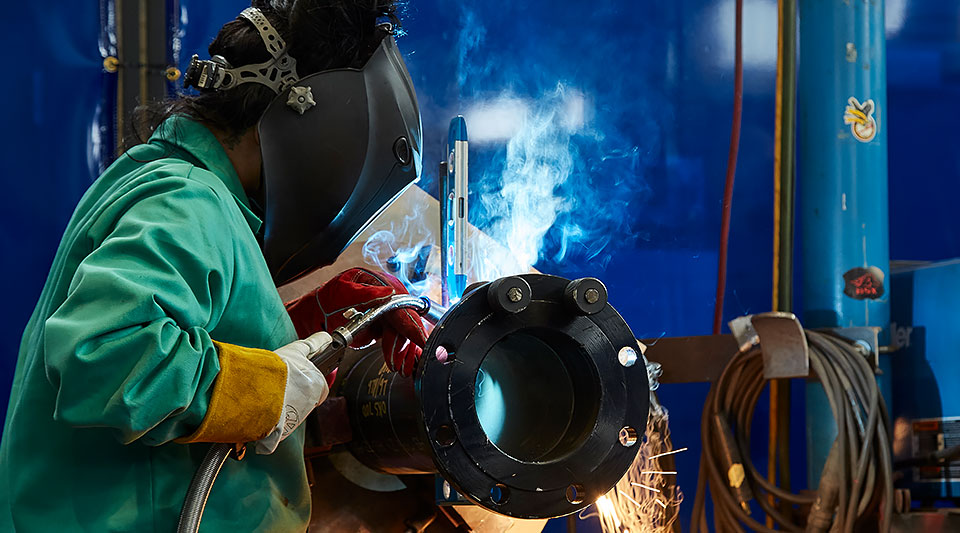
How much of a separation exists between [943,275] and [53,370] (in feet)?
6.52

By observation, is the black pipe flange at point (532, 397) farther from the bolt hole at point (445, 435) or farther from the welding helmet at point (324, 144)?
the welding helmet at point (324, 144)

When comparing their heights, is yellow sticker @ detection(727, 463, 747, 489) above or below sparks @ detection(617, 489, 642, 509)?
above

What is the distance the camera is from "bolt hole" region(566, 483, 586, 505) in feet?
4.26

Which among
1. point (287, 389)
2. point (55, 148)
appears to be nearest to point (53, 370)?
point (287, 389)

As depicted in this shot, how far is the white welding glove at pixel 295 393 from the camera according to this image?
1193mm

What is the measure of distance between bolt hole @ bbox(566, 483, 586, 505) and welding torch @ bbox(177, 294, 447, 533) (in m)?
0.37

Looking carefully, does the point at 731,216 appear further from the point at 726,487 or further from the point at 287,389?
the point at 287,389

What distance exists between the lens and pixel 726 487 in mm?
2277

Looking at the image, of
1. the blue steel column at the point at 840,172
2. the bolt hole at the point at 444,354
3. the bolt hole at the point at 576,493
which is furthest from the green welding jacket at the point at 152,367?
the blue steel column at the point at 840,172

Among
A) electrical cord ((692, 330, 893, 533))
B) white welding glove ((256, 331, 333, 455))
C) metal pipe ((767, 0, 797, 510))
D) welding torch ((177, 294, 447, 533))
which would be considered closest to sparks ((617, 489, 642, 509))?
electrical cord ((692, 330, 893, 533))

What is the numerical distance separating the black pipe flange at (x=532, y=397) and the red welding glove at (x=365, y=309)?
0.68 feet

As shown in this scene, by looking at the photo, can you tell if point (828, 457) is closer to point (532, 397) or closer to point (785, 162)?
point (785, 162)

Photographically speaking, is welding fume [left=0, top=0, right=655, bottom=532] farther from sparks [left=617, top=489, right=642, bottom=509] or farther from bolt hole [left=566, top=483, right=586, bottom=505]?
sparks [left=617, top=489, right=642, bottom=509]

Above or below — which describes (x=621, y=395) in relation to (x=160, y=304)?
below
